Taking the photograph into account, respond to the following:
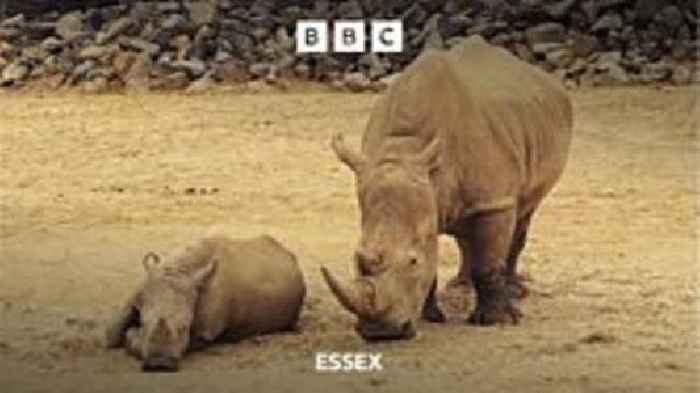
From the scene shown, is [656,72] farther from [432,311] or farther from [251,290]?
[251,290]

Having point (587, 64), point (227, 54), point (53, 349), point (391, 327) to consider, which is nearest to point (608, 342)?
point (391, 327)

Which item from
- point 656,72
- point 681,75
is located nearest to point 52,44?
point 656,72

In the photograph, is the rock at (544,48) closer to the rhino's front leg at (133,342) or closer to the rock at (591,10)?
the rock at (591,10)

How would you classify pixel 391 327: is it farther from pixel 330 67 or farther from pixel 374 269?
pixel 330 67

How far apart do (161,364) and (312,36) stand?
2.70 feet

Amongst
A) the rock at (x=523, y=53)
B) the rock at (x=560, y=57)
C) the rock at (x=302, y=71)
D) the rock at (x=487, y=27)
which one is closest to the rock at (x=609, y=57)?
the rock at (x=560, y=57)

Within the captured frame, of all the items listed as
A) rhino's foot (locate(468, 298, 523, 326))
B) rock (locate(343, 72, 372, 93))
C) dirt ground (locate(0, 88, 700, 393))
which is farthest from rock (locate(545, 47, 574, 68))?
rhino's foot (locate(468, 298, 523, 326))

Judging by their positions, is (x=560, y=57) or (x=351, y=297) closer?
(x=351, y=297)

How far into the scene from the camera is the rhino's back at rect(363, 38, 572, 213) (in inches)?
189

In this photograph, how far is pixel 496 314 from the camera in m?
4.95

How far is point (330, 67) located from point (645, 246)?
1.22m

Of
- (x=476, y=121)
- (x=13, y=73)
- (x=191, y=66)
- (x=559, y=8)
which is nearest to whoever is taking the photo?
(x=476, y=121)

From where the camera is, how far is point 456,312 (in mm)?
5113

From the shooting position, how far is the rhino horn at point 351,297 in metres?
4.46
